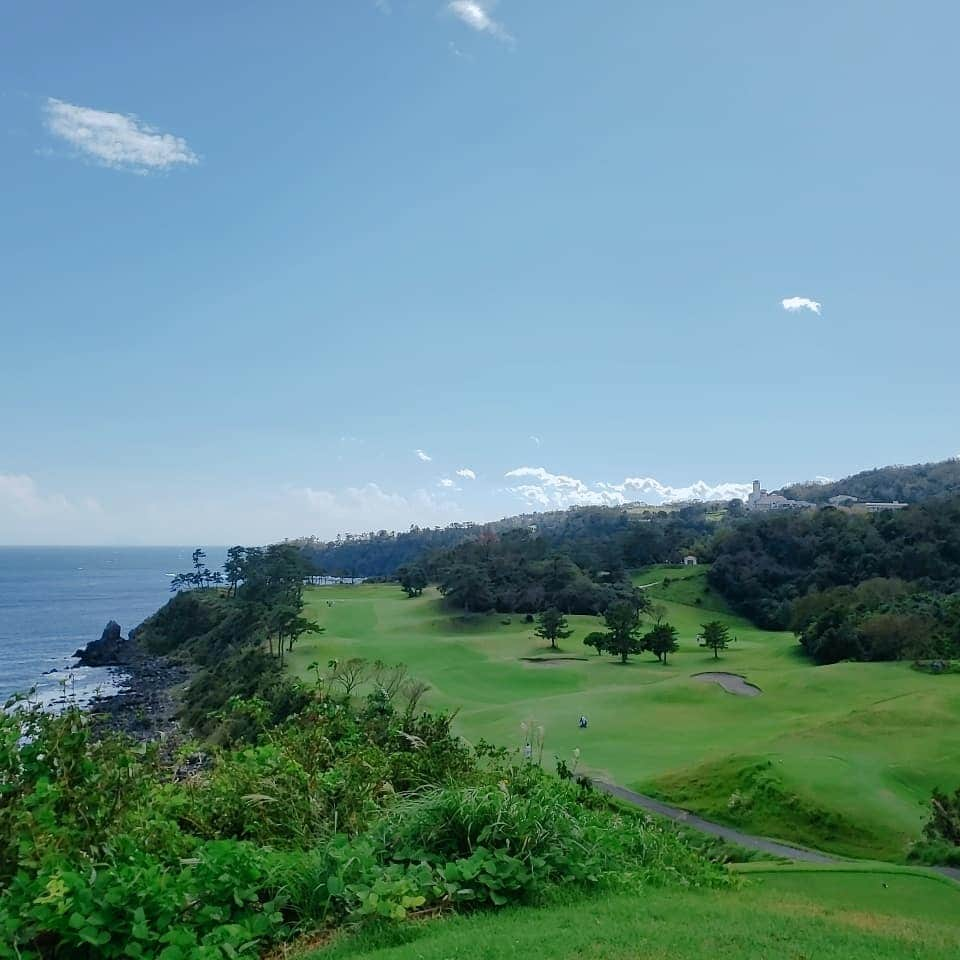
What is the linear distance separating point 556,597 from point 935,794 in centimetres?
5184

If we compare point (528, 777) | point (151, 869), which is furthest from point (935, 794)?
point (151, 869)

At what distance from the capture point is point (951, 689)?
30.6 meters

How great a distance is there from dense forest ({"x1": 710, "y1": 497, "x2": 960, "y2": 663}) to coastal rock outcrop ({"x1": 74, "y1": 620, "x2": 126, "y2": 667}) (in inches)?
2105

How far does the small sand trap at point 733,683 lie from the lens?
123 ft

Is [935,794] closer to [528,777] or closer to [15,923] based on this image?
[528,777]

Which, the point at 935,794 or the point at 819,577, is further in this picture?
the point at 819,577

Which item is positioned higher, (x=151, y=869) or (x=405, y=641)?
(x=151, y=869)

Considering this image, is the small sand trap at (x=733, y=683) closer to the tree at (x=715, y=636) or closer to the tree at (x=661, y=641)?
the tree at (x=661, y=641)

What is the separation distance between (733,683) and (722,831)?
2145 centimetres

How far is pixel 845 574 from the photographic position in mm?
71875

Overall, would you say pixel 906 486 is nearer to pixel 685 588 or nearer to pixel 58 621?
pixel 685 588

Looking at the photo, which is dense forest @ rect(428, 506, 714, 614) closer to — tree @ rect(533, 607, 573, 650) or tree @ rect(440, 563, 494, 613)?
tree @ rect(440, 563, 494, 613)

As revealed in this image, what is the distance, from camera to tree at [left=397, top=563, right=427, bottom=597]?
266 ft

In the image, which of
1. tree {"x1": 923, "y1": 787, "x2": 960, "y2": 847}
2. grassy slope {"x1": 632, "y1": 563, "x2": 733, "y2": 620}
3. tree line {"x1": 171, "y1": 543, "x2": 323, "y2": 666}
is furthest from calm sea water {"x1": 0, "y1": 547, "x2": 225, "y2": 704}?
grassy slope {"x1": 632, "y1": 563, "x2": 733, "y2": 620}
